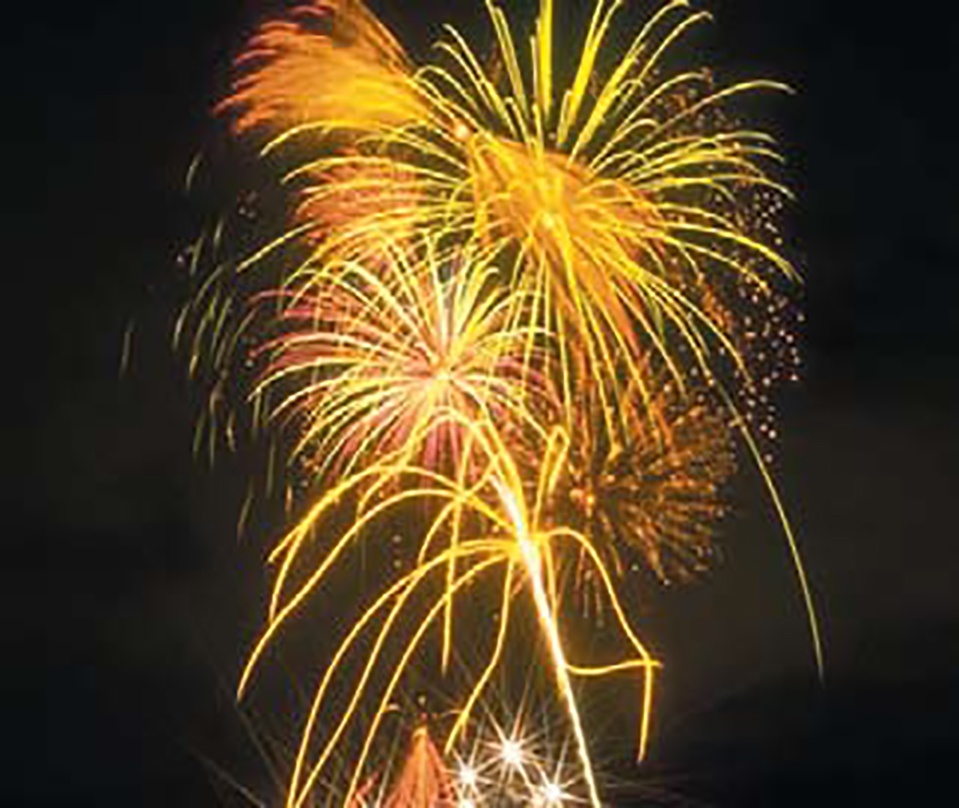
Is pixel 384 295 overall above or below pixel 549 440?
above

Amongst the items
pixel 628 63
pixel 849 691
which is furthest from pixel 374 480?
pixel 849 691

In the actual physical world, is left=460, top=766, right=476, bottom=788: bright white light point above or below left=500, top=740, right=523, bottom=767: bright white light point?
below

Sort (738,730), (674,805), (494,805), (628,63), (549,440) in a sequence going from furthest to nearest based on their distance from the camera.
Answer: (738,730) < (674,805) < (494,805) < (549,440) < (628,63)

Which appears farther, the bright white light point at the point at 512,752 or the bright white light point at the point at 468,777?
the bright white light point at the point at 468,777

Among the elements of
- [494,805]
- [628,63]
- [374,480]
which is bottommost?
[494,805]

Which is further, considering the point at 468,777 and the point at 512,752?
the point at 468,777

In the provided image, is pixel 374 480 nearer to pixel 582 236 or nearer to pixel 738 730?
pixel 582 236

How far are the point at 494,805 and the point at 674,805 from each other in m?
5.27

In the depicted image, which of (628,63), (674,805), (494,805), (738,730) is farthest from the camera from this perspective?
(738,730)

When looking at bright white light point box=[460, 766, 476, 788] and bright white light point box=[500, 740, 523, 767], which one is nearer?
bright white light point box=[500, 740, 523, 767]

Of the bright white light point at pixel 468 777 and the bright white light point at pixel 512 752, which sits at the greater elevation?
the bright white light point at pixel 512 752

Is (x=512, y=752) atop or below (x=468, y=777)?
atop

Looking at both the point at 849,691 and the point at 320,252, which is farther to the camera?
the point at 849,691

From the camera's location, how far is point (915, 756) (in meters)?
20.0
